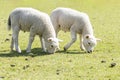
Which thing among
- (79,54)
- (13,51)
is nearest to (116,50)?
(79,54)

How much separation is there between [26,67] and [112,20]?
66.4 ft

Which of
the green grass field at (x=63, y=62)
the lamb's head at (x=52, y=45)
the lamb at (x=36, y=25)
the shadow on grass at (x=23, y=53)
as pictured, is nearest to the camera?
the green grass field at (x=63, y=62)

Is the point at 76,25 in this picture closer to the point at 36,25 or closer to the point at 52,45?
the point at 52,45

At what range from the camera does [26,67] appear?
15.8 m

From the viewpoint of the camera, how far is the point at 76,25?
20.5 metres

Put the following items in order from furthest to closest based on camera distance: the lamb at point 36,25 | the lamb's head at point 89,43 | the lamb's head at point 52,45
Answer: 1. the lamb's head at point 89,43
2. the lamb at point 36,25
3. the lamb's head at point 52,45

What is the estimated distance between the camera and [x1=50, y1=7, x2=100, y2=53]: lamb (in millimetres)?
19788

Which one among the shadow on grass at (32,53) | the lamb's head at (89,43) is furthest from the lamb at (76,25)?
the shadow on grass at (32,53)

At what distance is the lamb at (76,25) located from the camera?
19.8 m

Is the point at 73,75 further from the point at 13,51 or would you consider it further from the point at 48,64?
the point at 13,51

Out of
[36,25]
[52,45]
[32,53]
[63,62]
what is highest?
[36,25]

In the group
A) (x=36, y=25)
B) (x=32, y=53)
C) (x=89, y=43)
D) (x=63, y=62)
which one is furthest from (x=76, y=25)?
(x=63, y=62)

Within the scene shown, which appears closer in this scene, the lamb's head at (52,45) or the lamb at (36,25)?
the lamb's head at (52,45)

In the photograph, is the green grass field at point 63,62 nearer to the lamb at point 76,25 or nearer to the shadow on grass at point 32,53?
the shadow on grass at point 32,53
